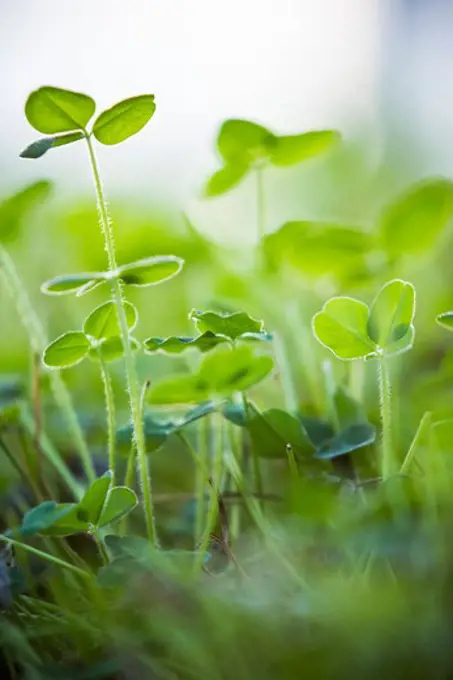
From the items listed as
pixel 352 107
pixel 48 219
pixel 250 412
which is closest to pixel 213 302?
pixel 250 412

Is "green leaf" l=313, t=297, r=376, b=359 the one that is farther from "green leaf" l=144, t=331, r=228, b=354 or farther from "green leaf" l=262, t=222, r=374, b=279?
"green leaf" l=262, t=222, r=374, b=279

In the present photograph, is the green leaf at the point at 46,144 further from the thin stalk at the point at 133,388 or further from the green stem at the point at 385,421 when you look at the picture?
the green stem at the point at 385,421

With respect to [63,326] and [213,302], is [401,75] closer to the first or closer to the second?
[63,326]

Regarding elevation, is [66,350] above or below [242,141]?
below

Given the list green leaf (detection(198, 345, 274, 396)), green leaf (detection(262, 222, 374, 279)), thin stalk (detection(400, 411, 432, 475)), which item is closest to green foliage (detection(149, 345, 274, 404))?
→ green leaf (detection(198, 345, 274, 396))

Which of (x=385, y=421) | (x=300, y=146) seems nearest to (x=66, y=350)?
(x=385, y=421)

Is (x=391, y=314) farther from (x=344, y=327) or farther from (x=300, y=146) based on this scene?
(x=300, y=146)
